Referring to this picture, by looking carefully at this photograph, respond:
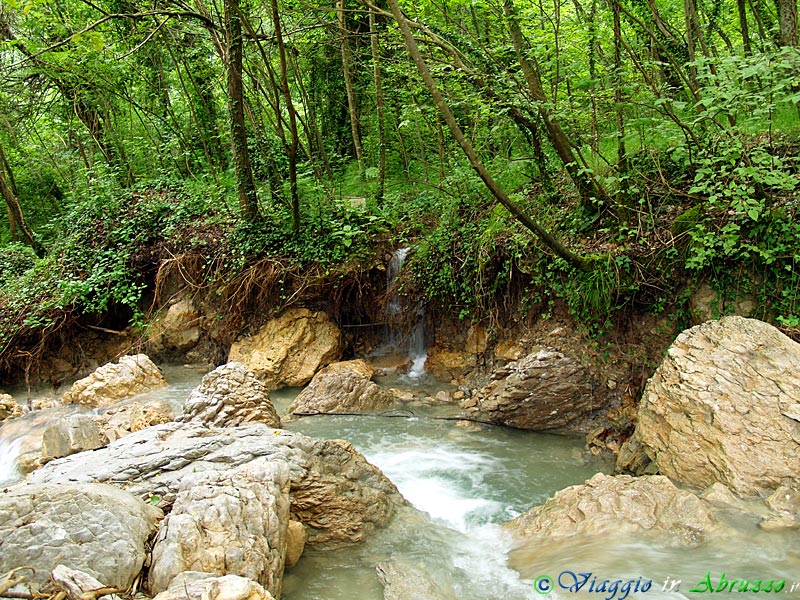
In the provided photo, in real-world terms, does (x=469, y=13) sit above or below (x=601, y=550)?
above

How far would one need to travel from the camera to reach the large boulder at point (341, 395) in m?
7.14

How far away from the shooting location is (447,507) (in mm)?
4703

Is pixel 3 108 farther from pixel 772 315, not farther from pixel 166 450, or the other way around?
pixel 772 315

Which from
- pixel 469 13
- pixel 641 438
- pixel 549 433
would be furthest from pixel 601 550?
pixel 469 13

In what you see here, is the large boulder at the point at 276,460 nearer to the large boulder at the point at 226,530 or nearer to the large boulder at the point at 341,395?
the large boulder at the point at 226,530

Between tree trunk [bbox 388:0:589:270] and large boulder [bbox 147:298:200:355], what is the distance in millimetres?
6524

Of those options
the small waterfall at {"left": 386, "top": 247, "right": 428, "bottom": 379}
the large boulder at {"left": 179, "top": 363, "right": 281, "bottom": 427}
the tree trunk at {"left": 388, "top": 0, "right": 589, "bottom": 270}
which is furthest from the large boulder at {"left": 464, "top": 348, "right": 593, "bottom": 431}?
the large boulder at {"left": 179, "top": 363, "right": 281, "bottom": 427}

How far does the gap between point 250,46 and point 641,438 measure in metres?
8.84

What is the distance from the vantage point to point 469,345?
7.94 metres

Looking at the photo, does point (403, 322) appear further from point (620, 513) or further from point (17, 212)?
point (17, 212)

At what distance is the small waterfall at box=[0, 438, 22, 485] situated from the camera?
6.09 meters

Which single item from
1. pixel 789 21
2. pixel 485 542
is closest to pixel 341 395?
Result: pixel 485 542

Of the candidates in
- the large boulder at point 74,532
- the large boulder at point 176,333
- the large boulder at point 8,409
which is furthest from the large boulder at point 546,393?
the large boulder at point 8,409

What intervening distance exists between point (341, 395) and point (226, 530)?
4136 mm
